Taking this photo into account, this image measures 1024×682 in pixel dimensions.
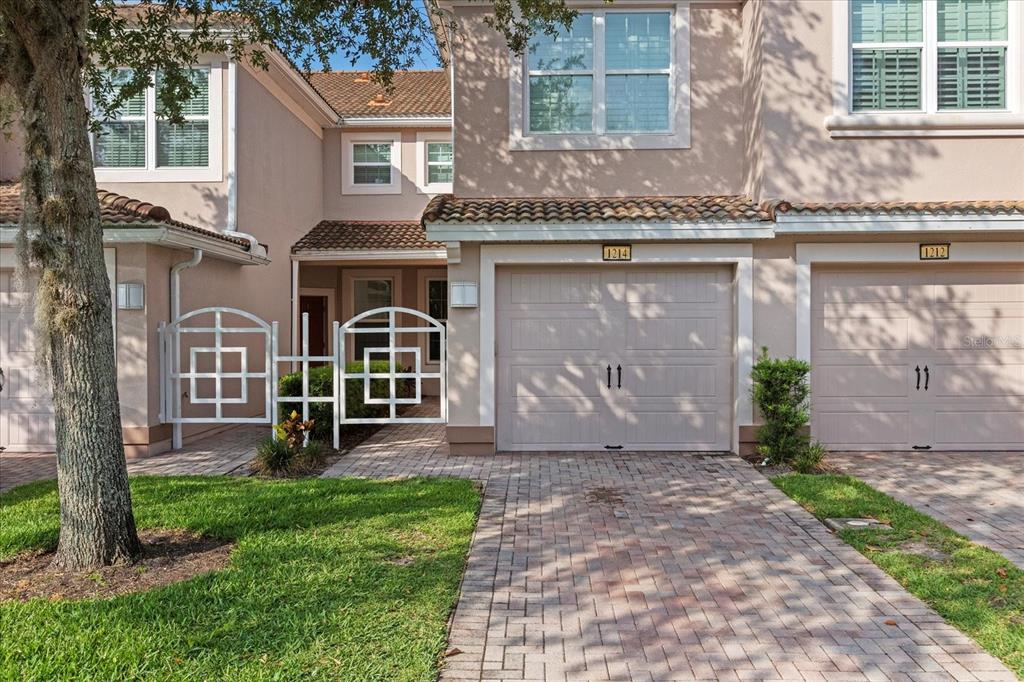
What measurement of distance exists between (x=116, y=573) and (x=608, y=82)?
8.79m

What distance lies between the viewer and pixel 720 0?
34.0ft

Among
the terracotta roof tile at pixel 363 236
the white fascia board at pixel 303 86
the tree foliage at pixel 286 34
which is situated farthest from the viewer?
the terracotta roof tile at pixel 363 236

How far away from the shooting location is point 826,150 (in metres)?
9.77

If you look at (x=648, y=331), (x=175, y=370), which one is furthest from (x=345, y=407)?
(x=648, y=331)

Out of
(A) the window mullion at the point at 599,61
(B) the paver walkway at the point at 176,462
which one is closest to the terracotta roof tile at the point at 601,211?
(A) the window mullion at the point at 599,61

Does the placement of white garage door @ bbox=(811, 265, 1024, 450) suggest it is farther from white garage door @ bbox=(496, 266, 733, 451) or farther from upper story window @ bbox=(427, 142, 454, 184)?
upper story window @ bbox=(427, 142, 454, 184)

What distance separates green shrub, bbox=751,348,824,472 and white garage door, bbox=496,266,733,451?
0.76 metres

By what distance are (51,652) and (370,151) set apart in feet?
49.4

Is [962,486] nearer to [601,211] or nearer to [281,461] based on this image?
[601,211]

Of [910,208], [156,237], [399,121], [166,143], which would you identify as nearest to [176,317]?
[156,237]

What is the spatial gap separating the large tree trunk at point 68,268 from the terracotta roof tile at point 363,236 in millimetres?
9681

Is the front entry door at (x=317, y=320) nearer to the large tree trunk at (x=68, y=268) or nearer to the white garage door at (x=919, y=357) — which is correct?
the white garage door at (x=919, y=357)

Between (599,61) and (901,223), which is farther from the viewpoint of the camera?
(599,61)

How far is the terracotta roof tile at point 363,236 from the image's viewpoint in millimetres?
15180
